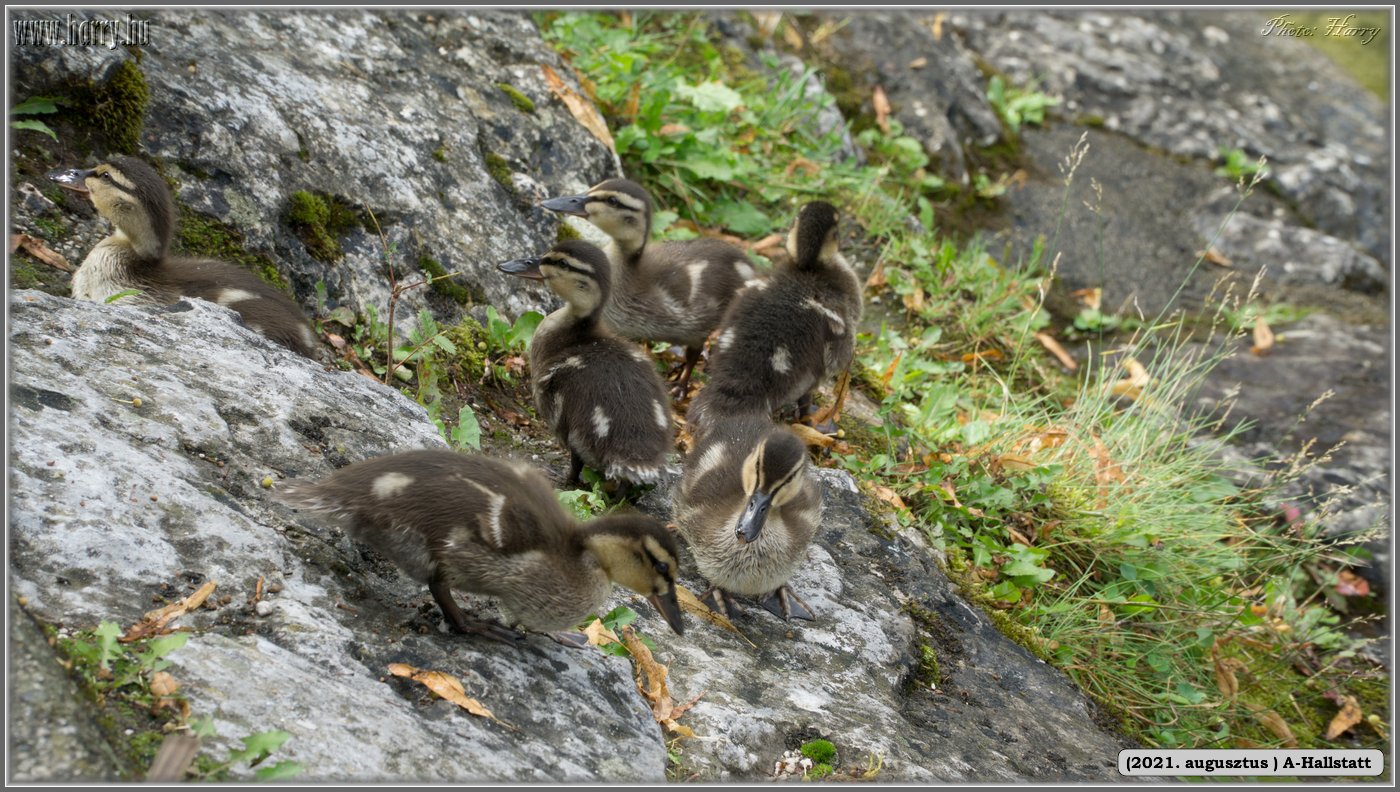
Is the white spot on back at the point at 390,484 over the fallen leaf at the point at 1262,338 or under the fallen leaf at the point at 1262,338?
over

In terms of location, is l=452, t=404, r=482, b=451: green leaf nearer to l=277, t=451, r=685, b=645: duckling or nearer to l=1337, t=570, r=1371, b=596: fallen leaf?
l=277, t=451, r=685, b=645: duckling

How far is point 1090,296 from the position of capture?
868cm

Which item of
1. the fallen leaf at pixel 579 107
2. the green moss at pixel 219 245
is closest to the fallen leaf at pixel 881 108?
the fallen leaf at pixel 579 107

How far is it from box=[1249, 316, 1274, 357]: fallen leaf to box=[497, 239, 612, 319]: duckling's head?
18.4 feet

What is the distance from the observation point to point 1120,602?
5.45 meters

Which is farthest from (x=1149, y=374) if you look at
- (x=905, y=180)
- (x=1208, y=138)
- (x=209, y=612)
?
(x=209, y=612)

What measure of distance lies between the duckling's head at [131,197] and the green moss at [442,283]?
4.11 feet

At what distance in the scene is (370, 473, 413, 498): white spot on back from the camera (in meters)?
3.16

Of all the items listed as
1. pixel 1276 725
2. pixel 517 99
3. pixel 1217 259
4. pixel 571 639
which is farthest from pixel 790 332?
pixel 1217 259

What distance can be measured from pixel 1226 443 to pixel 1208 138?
13.6 feet

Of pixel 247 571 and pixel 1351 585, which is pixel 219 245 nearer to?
pixel 247 571

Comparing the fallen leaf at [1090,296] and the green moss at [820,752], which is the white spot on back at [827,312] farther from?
the fallen leaf at [1090,296]

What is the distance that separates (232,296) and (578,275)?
1480 millimetres

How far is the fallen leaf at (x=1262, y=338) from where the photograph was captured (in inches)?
331
